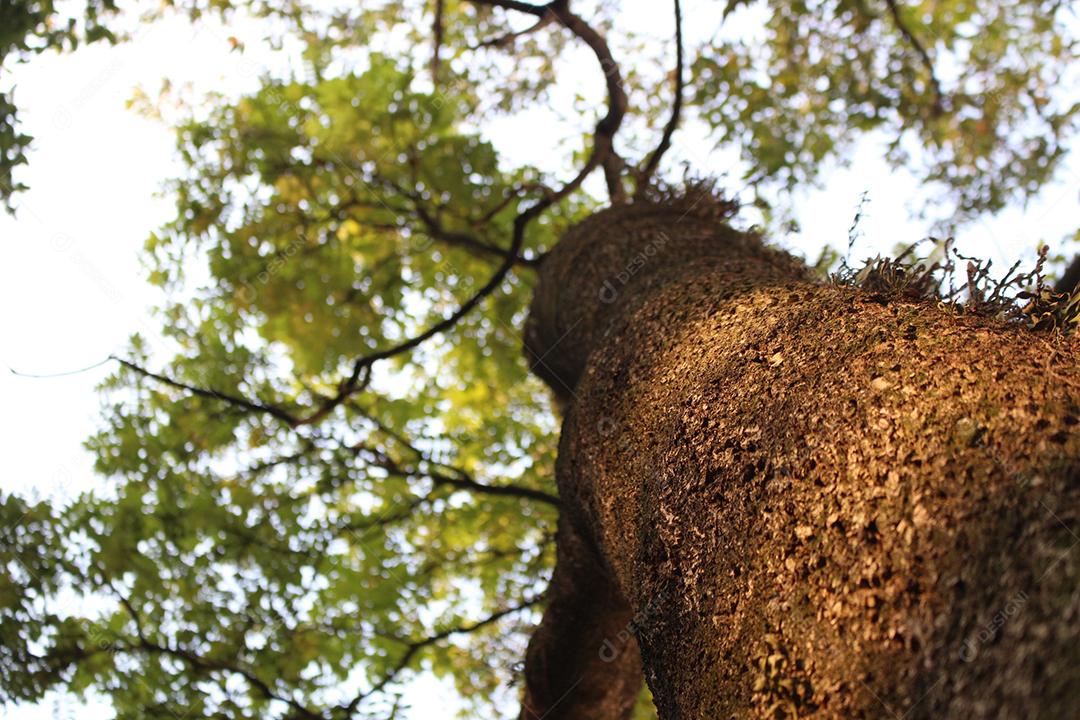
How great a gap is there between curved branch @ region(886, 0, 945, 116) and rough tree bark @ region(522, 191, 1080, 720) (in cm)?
523

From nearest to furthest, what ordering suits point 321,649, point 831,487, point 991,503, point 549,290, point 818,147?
point 991,503 → point 831,487 → point 549,290 → point 321,649 → point 818,147

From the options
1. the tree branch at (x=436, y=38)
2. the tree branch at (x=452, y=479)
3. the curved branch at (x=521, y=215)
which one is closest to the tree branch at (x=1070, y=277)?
the tree branch at (x=452, y=479)

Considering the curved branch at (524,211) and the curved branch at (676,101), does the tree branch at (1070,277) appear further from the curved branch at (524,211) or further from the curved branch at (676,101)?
the curved branch at (524,211)

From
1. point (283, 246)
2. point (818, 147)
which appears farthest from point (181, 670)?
point (818, 147)

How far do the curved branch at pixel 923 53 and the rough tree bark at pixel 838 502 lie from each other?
5233mm

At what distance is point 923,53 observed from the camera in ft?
22.0

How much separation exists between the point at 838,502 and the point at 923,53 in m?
6.72

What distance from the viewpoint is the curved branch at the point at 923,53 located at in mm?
6371

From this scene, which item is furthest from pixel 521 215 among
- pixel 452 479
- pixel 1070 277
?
pixel 1070 277

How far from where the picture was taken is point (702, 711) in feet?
4.88

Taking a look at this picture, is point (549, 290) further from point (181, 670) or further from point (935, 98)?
point (935, 98)

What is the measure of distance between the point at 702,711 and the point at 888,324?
882mm

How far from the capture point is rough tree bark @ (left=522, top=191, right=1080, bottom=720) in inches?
41.7

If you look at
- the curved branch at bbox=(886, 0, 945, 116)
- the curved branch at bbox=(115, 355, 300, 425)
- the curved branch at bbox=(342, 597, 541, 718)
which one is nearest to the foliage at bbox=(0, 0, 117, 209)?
the curved branch at bbox=(115, 355, 300, 425)
